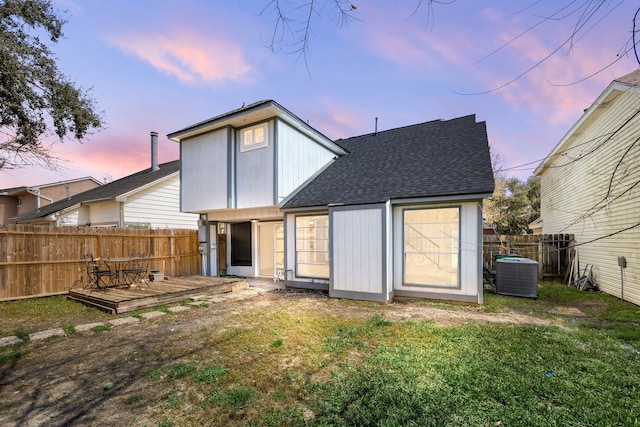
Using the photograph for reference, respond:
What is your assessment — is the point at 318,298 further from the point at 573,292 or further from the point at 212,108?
the point at 573,292

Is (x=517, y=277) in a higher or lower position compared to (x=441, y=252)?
lower

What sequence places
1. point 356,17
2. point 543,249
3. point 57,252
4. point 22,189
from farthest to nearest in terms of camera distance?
point 22,189
point 543,249
point 57,252
point 356,17

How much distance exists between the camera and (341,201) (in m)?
7.45

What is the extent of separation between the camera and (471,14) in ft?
7.52

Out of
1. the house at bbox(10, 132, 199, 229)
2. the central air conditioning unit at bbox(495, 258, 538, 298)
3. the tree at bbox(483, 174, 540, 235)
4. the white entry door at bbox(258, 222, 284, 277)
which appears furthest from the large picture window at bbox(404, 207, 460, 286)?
the tree at bbox(483, 174, 540, 235)

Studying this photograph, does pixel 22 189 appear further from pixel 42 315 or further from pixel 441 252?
pixel 441 252

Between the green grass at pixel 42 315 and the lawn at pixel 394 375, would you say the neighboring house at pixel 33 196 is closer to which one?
the green grass at pixel 42 315

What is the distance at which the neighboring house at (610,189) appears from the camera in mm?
6770

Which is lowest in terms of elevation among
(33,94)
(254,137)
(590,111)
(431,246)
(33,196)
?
(431,246)

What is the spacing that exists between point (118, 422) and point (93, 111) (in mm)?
9230

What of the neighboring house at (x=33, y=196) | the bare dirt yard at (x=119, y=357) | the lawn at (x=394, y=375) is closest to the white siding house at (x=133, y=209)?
the neighboring house at (x=33, y=196)

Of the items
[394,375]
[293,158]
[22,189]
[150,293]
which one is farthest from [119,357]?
[22,189]

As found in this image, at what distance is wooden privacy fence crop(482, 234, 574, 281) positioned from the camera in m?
10.1

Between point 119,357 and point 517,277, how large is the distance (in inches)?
350
